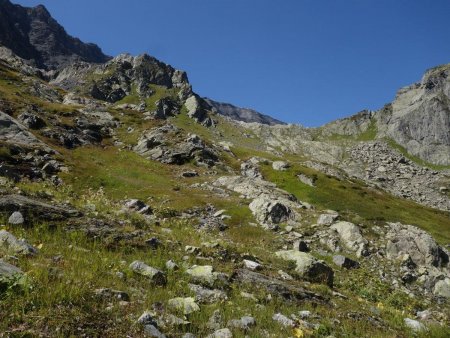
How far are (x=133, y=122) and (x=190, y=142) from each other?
2260cm

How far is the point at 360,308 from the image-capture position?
1296 centimetres

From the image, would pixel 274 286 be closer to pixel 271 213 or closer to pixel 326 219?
pixel 271 213

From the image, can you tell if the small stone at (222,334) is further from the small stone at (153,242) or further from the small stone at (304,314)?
the small stone at (153,242)

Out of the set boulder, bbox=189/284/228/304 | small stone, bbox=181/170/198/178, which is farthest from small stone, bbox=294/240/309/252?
small stone, bbox=181/170/198/178

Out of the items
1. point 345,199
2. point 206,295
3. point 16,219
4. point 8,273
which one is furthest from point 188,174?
point 8,273

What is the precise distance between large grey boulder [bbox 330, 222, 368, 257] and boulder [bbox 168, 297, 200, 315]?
89.3 feet

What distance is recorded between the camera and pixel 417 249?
35688mm

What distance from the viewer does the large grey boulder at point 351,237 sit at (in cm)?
3347

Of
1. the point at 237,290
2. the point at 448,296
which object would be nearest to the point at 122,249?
the point at 237,290

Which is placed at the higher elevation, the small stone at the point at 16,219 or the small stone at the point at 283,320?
the small stone at the point at 283,320

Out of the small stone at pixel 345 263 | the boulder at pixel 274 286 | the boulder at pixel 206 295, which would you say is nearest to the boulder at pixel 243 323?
the boulder at pixel 206 295

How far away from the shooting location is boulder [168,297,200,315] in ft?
27.1

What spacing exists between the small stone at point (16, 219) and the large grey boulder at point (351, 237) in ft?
89.3

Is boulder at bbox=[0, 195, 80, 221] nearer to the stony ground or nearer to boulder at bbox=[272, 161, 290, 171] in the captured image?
the stony ground
